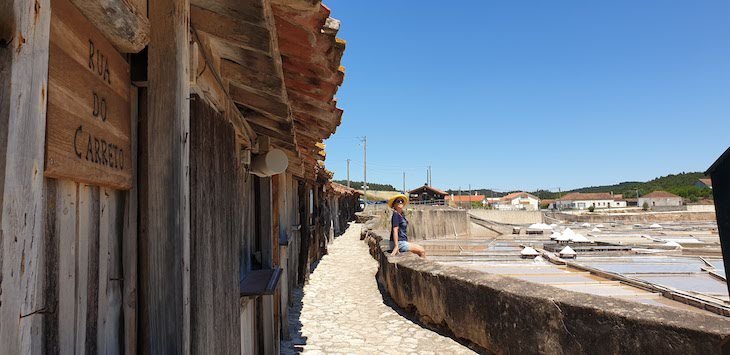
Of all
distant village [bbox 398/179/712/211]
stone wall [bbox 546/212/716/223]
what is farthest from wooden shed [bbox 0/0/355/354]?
distant village [bbox 398/179/712/211]

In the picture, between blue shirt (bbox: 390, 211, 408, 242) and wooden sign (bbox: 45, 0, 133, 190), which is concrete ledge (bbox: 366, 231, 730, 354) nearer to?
blue shirt (bbox: 390, 211, 408, 242)

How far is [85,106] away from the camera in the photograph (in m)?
1.06

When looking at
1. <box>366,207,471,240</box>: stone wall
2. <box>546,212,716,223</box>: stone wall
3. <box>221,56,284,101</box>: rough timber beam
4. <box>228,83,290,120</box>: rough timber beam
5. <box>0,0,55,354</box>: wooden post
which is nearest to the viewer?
<box>0,0,55,354</box>: wooden post

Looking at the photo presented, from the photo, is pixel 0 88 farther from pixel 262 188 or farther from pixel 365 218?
pixel 365 218

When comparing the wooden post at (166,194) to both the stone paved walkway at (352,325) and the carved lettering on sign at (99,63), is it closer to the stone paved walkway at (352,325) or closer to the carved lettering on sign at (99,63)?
the carved lettering on sign at (99,63)

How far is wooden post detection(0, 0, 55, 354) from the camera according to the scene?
71cm

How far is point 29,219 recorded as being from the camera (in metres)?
0.77

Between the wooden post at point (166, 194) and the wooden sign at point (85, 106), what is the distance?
9cm

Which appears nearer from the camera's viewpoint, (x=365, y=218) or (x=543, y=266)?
(x=543, y=266)

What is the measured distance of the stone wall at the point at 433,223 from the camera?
1645cm

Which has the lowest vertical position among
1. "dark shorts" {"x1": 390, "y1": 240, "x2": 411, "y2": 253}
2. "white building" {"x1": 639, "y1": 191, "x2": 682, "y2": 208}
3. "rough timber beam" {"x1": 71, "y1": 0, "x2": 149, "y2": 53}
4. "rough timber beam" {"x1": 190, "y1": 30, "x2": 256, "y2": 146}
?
"dark shorts" {"x1": 390, "y1": 240, "x2": 411, "y2": 253}

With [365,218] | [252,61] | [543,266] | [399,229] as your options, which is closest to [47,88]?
[252,61]

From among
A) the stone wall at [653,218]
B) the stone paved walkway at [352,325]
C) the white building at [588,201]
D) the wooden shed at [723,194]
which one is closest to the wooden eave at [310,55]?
the wooden shed at [723,194]

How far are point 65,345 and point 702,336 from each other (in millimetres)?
3470
